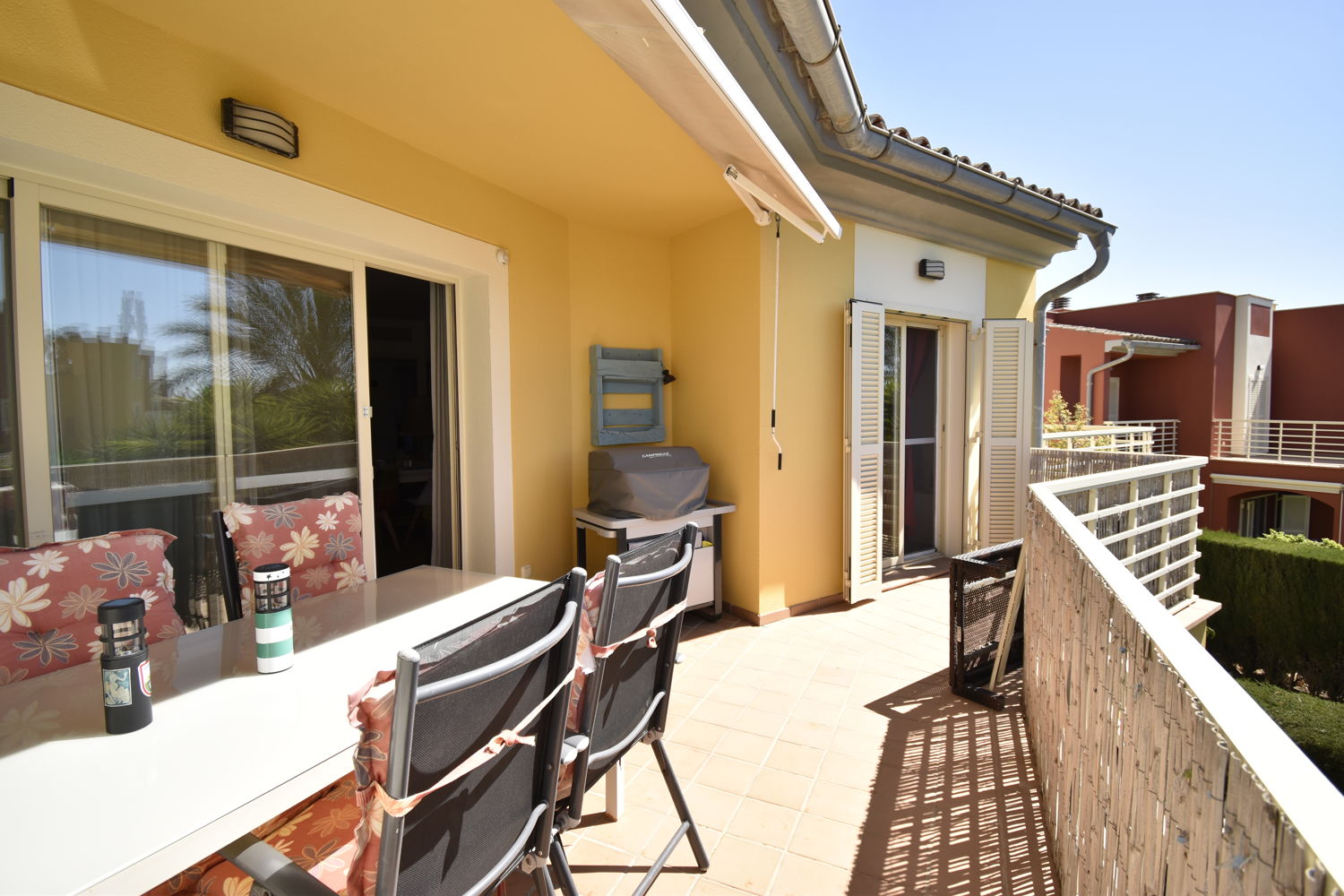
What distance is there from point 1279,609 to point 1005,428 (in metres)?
2.88

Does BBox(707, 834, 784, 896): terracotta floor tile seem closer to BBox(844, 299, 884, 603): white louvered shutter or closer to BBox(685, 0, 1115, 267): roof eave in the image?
BBox(844, 299, 884, 603): white louvered shutter

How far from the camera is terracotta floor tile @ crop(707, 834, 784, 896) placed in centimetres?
176

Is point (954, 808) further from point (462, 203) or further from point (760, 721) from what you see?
point (462, 203)

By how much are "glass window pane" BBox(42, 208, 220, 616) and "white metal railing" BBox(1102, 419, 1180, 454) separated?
1600 centimetres

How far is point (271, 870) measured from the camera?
3.13ft

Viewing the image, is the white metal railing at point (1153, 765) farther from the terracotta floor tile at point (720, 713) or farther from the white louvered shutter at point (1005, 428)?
the white louvered shutter at point (1005, 428)

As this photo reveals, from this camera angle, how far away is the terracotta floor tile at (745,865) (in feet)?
5.78

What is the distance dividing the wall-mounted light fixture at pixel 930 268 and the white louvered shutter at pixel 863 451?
2.39 feet

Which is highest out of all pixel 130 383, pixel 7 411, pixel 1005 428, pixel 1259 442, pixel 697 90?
pixel 697 90

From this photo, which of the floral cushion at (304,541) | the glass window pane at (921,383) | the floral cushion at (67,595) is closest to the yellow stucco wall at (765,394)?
the glass window pane at (921,383)

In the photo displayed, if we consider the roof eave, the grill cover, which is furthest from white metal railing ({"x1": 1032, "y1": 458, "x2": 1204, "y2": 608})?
the roof eave

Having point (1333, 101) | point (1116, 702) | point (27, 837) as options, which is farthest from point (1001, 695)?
point (1333, 101)

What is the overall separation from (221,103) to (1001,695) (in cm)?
437

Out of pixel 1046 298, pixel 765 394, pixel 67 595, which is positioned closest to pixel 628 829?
pixel 67 595
